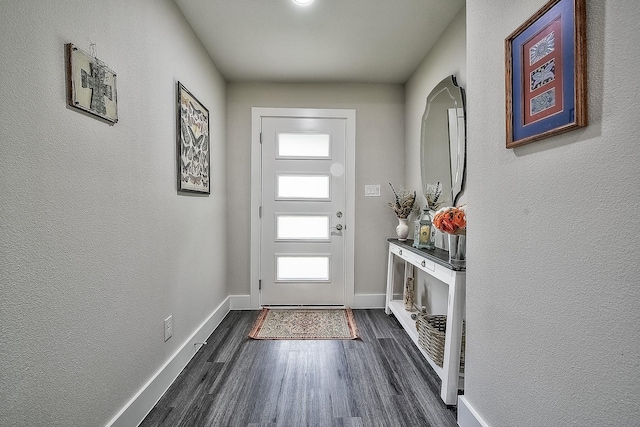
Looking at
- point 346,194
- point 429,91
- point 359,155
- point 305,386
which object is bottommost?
point 305,386

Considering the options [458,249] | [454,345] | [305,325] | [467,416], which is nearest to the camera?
[467,416]

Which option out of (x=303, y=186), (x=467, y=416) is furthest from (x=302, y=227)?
(x=467, y=416)

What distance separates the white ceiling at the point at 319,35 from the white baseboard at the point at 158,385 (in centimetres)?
225

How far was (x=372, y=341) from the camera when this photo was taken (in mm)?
2521

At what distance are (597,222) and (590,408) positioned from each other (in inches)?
20.4

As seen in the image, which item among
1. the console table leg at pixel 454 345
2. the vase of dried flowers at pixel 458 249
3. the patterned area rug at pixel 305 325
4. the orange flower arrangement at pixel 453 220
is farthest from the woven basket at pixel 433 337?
the patterned area rug at pixel 305 325

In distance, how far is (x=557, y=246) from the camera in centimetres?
98

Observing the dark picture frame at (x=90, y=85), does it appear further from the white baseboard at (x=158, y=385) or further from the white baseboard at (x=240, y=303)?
the white baseboard at (x=240, y=303)

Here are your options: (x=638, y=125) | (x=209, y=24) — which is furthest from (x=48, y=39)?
(x=638, y=125)

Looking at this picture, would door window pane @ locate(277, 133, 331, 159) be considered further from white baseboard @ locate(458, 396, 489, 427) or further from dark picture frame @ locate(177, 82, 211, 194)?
white baseboard @ locate(458, 396, 489, 427)

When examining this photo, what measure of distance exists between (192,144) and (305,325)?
5.93 ft

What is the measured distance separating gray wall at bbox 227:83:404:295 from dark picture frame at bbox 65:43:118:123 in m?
1.87

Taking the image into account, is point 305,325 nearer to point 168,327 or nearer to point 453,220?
point 168,327

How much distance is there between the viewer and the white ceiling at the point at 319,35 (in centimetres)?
207
